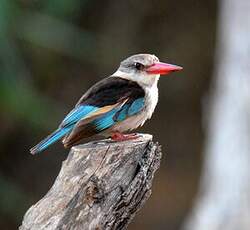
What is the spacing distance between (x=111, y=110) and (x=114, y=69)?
5.28m

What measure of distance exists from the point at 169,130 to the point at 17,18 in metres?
2.46

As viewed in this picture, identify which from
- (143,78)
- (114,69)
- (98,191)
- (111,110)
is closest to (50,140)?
Result: (111,110)

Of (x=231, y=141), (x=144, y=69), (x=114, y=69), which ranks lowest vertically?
(x=231, y=141)

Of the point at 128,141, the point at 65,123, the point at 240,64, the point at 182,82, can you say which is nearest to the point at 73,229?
the point at 128,141

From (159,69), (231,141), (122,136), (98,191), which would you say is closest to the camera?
(98,191)

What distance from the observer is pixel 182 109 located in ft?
34.6

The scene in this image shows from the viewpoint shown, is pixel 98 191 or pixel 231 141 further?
pixel 231 141

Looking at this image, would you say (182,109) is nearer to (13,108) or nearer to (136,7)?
(136,7)

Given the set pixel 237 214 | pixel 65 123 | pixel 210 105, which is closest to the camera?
pixel 65 123

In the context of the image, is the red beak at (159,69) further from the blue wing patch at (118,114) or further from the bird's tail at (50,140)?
the bird's tail at (50,140)

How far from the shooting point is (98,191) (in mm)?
3857

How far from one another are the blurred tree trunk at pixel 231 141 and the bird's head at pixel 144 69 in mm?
3013

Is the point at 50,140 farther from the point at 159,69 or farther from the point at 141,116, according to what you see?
the point at 159,69

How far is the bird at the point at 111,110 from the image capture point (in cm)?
470
